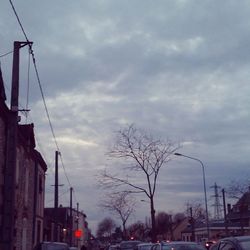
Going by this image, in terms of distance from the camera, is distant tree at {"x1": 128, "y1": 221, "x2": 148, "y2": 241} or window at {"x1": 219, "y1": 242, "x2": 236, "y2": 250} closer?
window at {"x1": 219, "y1": 242, "x2": 236, "y2": 250}

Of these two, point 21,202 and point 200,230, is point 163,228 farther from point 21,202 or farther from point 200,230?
point 21,202

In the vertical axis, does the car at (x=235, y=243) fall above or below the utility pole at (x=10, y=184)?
below

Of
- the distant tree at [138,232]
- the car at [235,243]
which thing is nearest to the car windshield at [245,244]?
the car at [235,243]

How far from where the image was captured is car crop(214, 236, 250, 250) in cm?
1108

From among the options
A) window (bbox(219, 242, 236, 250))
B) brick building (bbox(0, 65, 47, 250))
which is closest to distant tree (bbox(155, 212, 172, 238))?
brick building (bbox(0, 65, 47, 250))

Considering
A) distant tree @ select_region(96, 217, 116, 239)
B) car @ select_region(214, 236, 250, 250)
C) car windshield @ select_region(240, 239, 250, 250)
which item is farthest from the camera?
distant tree @ select_region(96, 217, 116, 239)

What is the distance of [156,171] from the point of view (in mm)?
42469

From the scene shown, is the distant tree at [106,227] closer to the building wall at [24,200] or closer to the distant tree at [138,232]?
the distant tree at [138,232]

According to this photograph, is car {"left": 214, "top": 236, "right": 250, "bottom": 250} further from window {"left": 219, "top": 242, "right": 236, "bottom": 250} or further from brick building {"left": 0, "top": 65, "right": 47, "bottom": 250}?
brick building {"left": 0, "top": 65, "right": 47, "bottom": 250}

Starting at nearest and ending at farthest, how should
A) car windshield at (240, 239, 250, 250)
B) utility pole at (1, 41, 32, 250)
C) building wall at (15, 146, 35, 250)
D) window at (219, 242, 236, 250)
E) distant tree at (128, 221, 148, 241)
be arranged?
1. car windshield at (240, 239, 250, 250)
2. window at (219, 242, 236, 250)
3. utility pole at (1, 41, 32, 250)
4. building wall at (15, 146, 35, 250)
5. distant tree at (128, 221, 148, 241)

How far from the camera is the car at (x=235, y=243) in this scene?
11078 millimetres

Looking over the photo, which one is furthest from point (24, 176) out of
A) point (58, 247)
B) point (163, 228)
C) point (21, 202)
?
point (163, 228)

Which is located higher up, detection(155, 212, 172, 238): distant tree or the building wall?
detection(155, 212, 172, 238): distant tree

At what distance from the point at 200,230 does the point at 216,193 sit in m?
7.32
